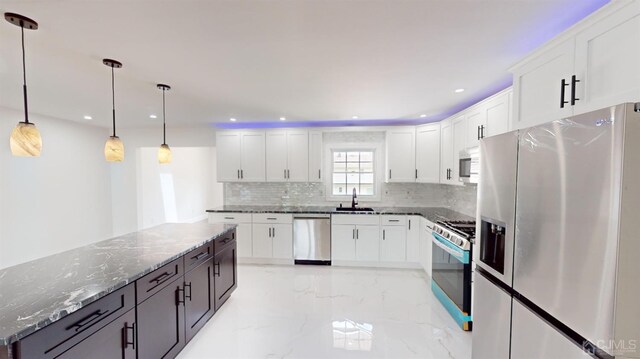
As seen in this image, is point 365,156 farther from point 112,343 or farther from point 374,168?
point 112,343

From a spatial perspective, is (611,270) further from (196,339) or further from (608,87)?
(196,339)

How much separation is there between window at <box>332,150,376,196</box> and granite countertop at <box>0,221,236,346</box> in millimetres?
2810

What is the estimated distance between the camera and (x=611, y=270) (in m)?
0.90

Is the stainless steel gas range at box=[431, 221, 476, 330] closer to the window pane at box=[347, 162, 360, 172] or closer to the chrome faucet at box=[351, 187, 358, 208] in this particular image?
the chrome faucet at box=[351, 187, 358, 208]

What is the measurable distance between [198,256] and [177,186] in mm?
5756

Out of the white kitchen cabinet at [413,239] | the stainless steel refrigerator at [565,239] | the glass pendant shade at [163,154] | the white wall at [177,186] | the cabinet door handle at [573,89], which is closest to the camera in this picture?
the stainless steel refrigerator at [565,239]

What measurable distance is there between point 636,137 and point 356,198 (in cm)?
393

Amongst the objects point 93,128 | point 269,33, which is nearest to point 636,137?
point 269,33

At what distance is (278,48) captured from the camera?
6.18 ft

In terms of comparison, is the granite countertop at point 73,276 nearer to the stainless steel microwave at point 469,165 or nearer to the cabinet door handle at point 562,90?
the cabinet door handle at point 562,90

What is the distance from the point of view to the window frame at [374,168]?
4.77 metres

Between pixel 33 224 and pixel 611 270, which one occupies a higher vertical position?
pixel 611 270

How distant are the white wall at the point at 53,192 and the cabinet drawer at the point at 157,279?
3.64 m

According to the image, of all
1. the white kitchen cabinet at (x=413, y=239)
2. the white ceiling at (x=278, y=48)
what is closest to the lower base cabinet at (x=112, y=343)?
the white ceiling at (x=278, y=48)
